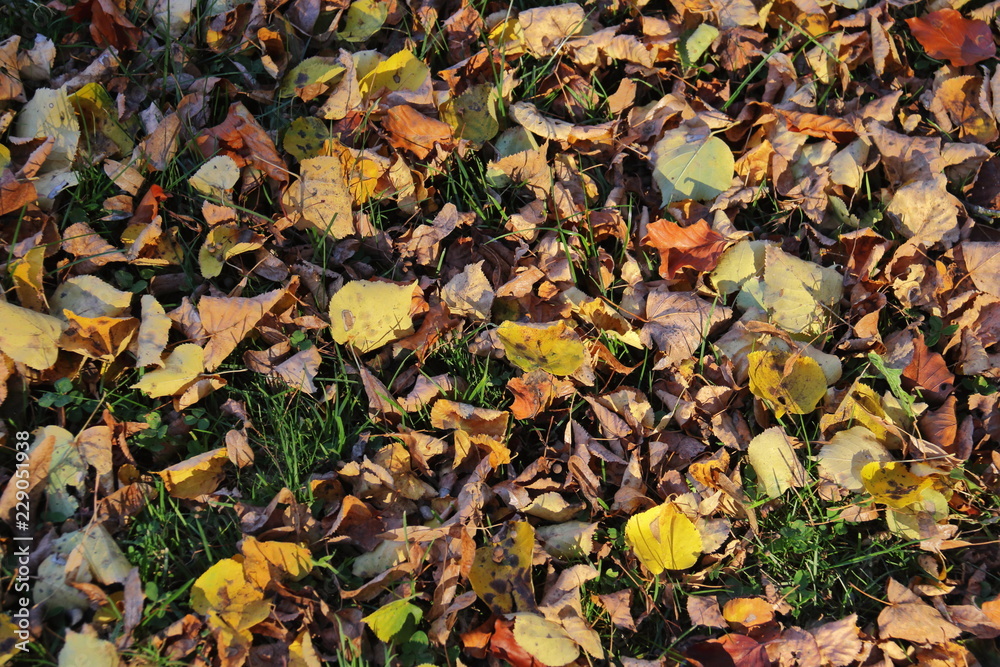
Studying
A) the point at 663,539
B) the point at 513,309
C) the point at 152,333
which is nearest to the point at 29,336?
the point at 152,333

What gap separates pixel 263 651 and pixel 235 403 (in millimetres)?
599

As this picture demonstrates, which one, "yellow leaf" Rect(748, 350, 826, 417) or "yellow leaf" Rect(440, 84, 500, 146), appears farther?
"yellow leaf" Rect(440, 84, 500, 146)

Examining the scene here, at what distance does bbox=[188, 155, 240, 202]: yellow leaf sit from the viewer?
80.0 inches

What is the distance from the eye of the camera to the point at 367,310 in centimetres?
187

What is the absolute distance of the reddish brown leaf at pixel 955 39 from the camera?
2.34 m

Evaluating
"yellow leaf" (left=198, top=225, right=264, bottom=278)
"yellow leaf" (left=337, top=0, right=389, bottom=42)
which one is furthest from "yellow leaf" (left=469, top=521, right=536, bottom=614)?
"yellow leaf" (left=337, top=0, right=389, bottom=42)

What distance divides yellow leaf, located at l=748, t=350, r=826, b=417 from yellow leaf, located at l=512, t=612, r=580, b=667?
78cm

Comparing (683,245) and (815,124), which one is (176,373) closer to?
(683,245)

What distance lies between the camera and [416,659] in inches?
63.1

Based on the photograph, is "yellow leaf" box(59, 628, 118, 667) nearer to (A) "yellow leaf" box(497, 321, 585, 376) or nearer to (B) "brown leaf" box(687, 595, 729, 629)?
(A) "yellow leaf" box(497, 321, 585, 376)

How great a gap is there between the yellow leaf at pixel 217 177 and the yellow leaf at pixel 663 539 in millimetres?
1405

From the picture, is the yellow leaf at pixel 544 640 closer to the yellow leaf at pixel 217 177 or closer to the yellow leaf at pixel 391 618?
the yellow leaf at pixel 391 618

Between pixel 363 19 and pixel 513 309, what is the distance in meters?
1.11

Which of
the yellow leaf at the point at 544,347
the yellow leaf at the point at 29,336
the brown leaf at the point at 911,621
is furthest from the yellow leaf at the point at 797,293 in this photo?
the yellow leaf at the point at 29,336
